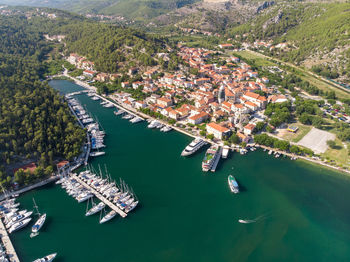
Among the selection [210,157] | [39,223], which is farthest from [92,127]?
[210,157]

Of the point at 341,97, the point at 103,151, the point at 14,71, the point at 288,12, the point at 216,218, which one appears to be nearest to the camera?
the point at 216,218

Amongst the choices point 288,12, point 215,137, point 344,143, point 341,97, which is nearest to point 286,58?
point 341,97

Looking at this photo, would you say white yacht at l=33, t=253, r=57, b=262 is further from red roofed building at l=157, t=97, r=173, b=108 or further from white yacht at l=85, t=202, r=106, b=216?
red roofed building at l=157, t=97, r=173, b=108

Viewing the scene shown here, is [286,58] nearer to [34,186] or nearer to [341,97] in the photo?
[341,97]

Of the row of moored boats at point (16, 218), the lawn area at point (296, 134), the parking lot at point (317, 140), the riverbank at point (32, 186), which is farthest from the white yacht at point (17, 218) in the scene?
the parking lot at point (317, 140)

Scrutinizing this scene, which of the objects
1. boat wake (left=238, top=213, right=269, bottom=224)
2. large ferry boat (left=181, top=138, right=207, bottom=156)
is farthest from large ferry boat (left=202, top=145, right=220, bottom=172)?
boat wake (left=238, top=213, right=269, bottom=224)

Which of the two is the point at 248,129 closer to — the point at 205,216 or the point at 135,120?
the point at 205,216

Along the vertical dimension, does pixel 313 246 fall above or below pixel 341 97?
below
